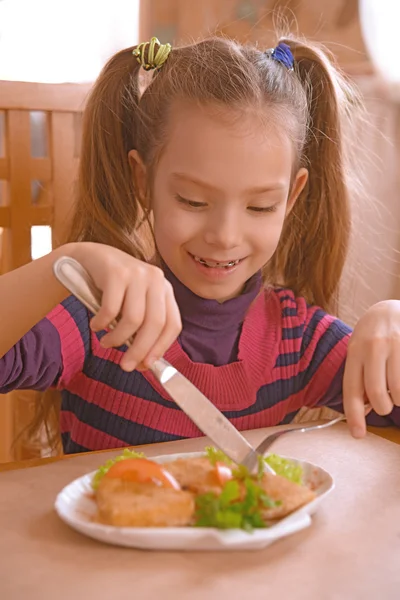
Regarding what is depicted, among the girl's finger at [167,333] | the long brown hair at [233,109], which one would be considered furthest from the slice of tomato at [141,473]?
the long brown hair at [233,109]

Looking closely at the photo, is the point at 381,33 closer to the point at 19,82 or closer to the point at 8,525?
the point at 19,82

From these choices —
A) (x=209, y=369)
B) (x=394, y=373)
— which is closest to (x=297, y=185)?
(x=209, y=369)

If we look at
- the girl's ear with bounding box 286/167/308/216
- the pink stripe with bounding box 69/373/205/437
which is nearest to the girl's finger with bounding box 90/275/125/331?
the pink stripe with bounding box 69/373/205/437

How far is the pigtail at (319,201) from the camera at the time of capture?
137 cm

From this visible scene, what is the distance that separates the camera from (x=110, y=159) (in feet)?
4.35

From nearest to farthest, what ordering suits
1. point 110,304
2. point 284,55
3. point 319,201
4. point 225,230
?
point 110,304, point 225,230, point 284,55, point 319,201

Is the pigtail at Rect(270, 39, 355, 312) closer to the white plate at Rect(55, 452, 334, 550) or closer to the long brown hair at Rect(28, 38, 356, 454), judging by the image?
the long brown hair at Rect(28, 38, 356, 454)

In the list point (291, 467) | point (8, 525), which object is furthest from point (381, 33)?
point (8, 525)

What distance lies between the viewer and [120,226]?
1347 mm

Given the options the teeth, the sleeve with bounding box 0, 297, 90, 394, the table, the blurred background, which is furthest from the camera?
the blurred background

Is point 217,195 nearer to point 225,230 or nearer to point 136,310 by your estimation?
point 225,230

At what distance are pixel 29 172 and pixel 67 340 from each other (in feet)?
1.17

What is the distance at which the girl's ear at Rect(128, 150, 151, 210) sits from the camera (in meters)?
1.29

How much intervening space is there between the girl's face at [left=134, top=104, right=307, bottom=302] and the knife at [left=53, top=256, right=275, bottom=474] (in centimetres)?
32
